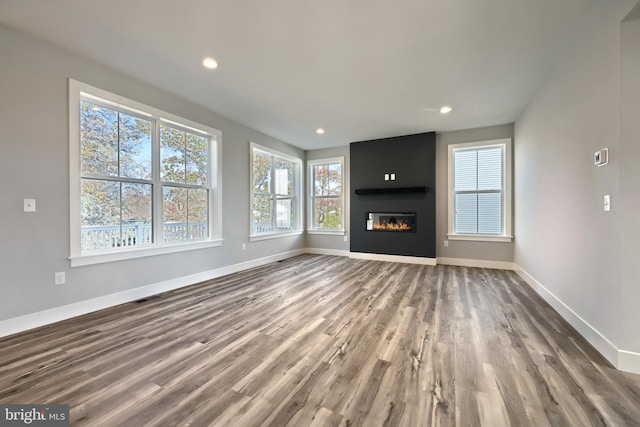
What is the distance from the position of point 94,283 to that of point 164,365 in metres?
1.75

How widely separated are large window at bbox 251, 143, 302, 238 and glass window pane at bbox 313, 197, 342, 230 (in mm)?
479

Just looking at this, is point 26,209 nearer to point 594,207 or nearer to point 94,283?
point 94,283

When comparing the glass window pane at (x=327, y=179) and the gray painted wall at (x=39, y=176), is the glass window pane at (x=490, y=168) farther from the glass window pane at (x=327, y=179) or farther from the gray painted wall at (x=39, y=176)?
the gray painted wall at (x=39, y=176)

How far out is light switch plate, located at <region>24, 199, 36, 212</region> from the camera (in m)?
2.50

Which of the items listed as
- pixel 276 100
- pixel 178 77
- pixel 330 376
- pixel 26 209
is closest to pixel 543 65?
pixel 276 100

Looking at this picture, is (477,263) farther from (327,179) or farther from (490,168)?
(327,179)

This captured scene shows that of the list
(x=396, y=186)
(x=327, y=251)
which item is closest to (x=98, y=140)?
(x=327, y=251)

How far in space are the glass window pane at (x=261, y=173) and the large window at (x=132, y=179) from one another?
1124 millimetres

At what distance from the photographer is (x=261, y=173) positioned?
5609 mm

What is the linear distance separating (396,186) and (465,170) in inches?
54.1

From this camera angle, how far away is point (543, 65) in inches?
116

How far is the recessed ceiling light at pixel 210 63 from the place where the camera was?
2.84 metres

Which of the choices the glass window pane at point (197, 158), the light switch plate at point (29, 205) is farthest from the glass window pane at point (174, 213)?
the light switch plate at point (29, 205)

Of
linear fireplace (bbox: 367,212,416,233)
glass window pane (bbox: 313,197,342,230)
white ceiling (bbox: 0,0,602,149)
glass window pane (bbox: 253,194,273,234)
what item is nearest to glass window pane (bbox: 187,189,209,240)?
glass window pane (bbox: 253,194,273,234)
